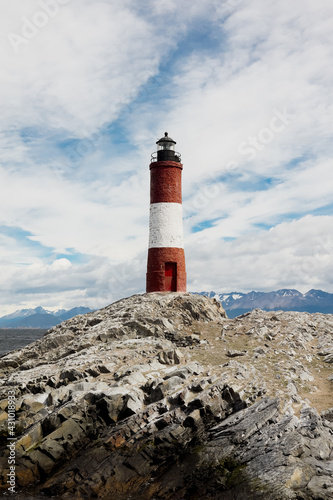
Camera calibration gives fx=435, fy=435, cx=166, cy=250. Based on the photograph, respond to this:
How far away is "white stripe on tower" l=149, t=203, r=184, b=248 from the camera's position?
1491 inches

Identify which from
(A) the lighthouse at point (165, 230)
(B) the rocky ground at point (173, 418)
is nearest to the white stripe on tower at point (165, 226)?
(A) the lighthouse at point (165, 230)

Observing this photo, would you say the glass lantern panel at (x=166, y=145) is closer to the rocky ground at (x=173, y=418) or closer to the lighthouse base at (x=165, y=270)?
the lighthouse base at (x=165, y=270)

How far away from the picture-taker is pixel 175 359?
26.4 m

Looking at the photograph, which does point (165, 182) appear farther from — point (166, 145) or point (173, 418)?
point (173, 418)

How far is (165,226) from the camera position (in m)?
37.9

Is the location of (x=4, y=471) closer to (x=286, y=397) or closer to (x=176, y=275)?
(x=286, y=397)

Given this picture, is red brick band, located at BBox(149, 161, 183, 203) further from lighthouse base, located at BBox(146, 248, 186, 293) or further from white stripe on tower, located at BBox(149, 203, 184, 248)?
lighthouse base, located at BBox(146, 248, 186, 293)

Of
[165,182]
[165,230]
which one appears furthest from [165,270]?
[165,182]

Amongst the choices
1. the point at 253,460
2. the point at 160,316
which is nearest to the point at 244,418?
the point at 253,460

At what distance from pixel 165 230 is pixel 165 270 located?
3.50 m

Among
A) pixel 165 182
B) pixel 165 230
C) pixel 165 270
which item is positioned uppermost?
pixel 165 182

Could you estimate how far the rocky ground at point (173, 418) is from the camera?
619 inches

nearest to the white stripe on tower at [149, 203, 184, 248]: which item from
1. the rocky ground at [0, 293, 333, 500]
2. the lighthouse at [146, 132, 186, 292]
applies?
the lighthouse at [146, 132, 186, 292]

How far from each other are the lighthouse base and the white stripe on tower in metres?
0.61
